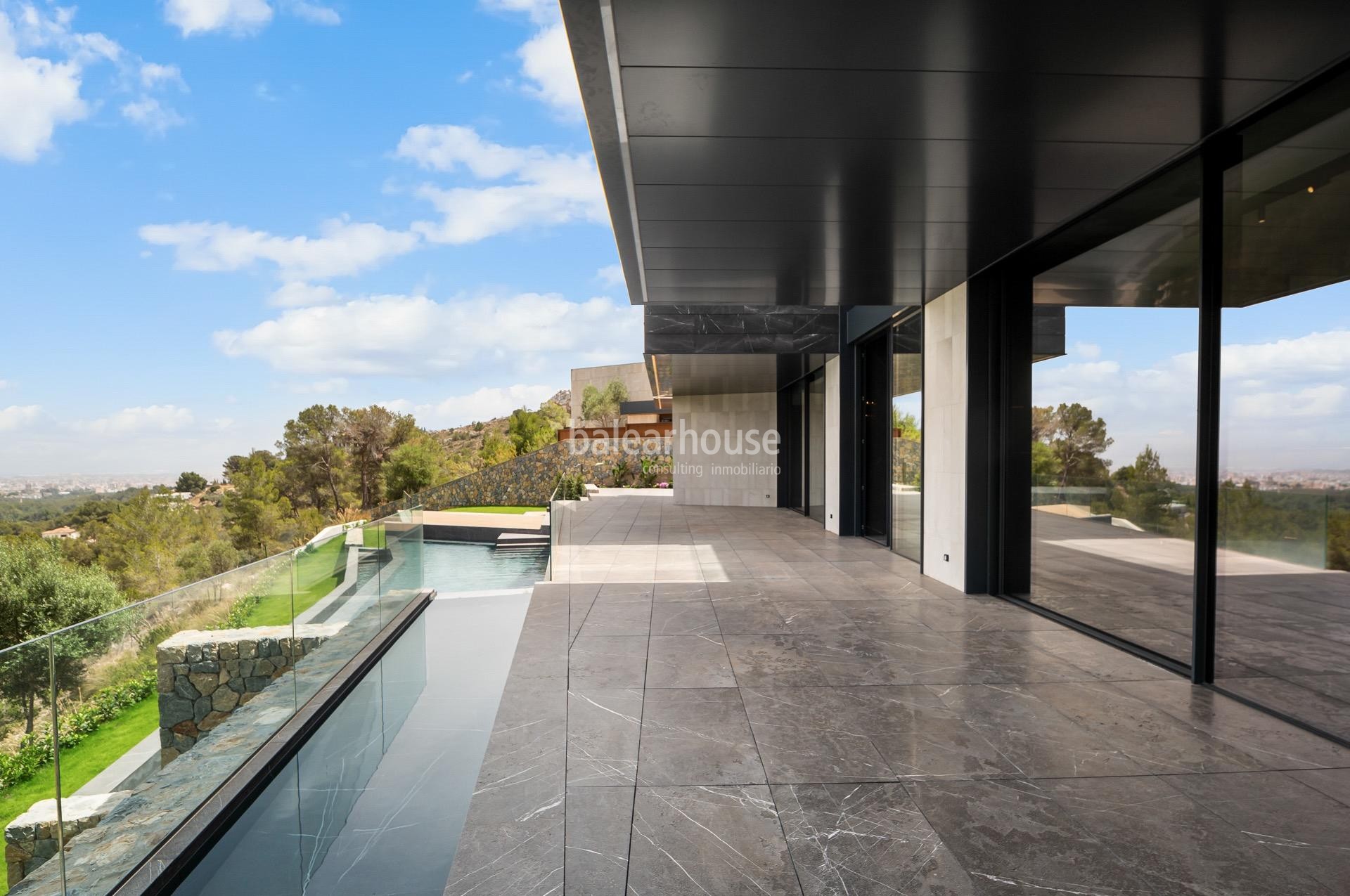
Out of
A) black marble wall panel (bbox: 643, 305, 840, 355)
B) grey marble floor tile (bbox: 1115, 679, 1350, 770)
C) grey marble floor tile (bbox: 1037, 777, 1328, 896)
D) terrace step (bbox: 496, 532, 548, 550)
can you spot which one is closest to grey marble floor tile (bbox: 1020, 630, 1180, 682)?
grey marble floor tile (bbox: 1115, 679, 1350, 770)

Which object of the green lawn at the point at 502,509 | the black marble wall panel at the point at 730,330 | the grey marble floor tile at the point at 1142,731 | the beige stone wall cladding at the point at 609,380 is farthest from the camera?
the beige stone wall cladding at the point at 609,380

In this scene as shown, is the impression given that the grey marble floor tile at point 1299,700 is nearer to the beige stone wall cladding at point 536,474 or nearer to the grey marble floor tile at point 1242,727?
the grey marble floor tile at point 1242,727

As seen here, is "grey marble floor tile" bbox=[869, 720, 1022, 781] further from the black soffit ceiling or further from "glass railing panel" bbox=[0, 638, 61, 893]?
"glass railing panel" bbox=[0, 638, 61, 893]

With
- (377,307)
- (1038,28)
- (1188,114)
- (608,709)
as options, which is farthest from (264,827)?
(377,307)

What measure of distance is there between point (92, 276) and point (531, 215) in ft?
153

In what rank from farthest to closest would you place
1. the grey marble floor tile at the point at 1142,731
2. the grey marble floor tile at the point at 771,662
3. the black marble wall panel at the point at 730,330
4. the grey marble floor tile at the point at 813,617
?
the black marble wall panel at the point at 730,330
the grey marble floor tile at the point at 813,617
the grey marble floor tile at the point at 771,662
the grey marble floor tile at the point at 1142,731

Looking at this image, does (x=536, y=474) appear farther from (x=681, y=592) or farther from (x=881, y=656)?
(x=881, y=656)

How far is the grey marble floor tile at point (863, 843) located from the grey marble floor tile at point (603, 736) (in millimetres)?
737

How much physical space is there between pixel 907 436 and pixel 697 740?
6.71 meters

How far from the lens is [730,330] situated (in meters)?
13.1

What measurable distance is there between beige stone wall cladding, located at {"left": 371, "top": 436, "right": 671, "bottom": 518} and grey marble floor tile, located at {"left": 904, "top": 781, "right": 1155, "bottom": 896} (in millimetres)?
26526

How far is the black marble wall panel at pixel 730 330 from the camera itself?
1293 cm

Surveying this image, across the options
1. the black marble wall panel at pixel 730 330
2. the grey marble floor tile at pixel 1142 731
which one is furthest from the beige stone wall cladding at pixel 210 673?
the black marble wall panel at pixel 730 330

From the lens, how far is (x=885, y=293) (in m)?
8.25
